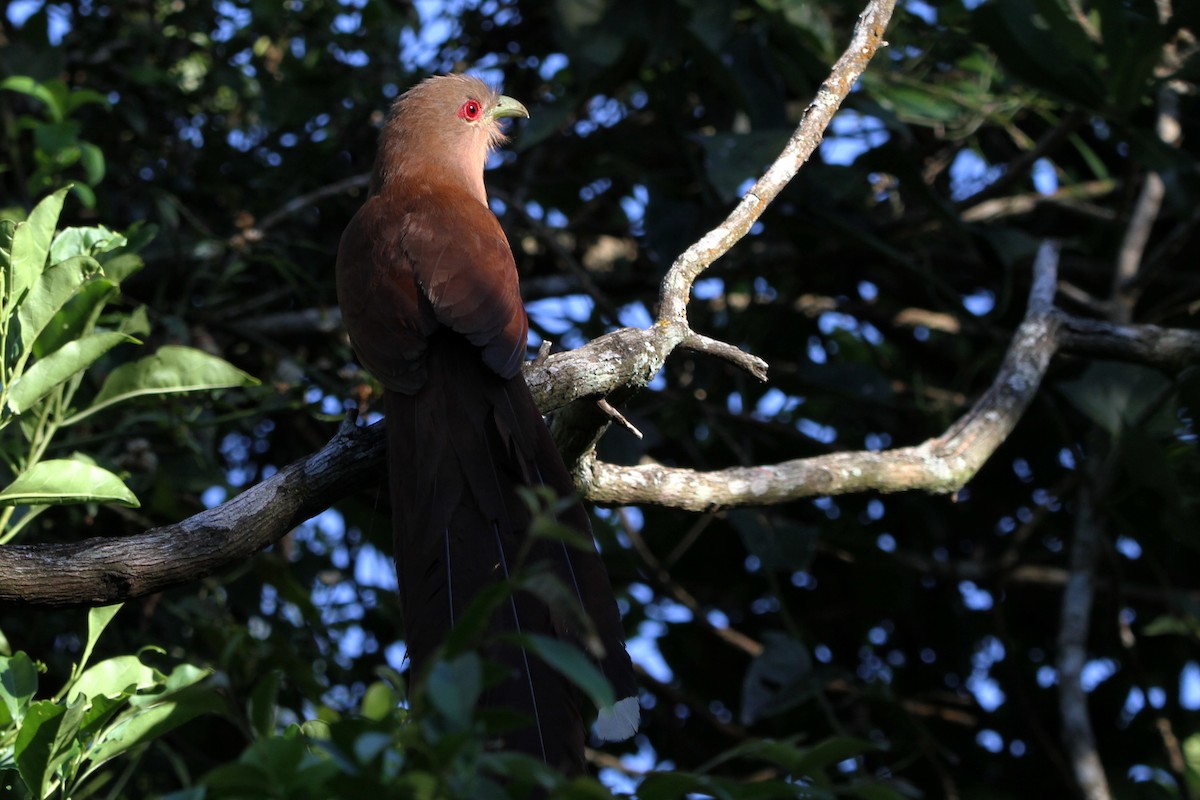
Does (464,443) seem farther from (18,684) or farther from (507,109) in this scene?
(507,109)

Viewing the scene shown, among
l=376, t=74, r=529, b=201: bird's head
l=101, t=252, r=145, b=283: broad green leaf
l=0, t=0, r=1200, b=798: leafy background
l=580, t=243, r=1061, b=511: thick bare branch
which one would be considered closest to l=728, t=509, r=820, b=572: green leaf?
l=0, t=0, r=1200, b=798: leafy background

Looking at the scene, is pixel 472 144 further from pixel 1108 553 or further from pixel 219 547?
pixel 1108 553

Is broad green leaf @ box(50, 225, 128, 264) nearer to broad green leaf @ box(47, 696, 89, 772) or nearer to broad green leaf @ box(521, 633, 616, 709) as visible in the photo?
broad green leaf @ box(47, 696, 89, 772)

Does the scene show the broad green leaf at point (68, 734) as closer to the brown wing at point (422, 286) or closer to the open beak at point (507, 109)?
the brown wing at point (422, 286)

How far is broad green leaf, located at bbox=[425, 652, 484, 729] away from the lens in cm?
119

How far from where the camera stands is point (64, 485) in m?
2.41

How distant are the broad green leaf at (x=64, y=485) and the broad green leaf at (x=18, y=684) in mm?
328

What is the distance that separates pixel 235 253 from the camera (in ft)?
13.8

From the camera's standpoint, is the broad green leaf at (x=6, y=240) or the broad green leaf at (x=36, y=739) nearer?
the broad green leaf at (x=36, y=739)

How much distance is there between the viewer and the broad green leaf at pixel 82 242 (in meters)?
2.74

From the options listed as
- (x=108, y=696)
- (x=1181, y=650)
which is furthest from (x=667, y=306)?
(x=1181, y=650)

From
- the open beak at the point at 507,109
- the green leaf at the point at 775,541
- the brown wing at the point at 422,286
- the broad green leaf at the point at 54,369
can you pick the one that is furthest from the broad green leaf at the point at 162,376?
the open beak at the point at 507,109

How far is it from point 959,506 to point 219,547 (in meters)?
3.57

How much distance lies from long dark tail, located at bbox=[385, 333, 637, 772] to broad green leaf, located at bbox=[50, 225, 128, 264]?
72cm
